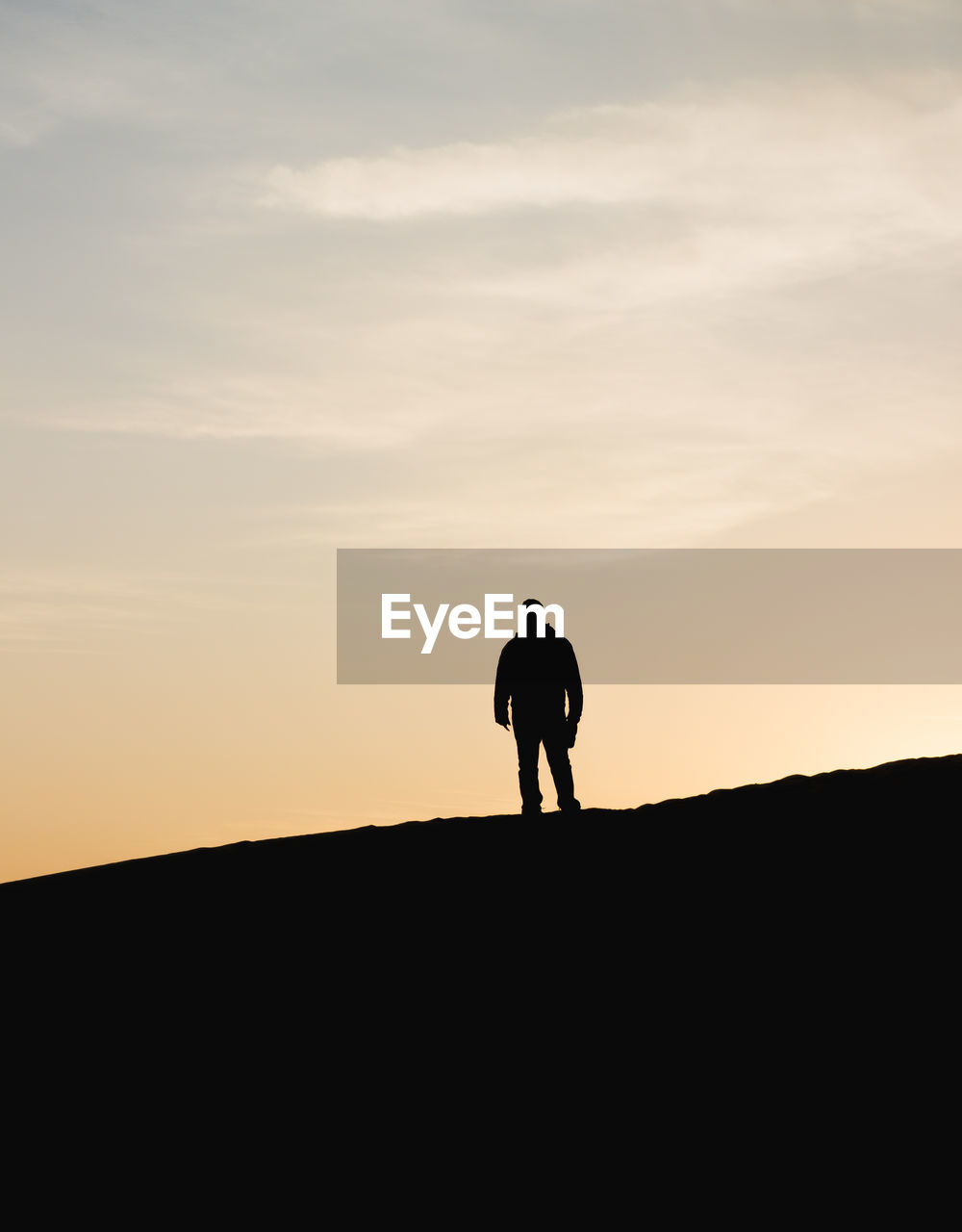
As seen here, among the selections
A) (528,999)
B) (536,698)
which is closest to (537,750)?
(536,698)

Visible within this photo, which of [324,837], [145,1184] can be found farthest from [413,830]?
[145,1184]

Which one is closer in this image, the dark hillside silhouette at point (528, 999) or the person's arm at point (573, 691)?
the dark hillside silhouette at point (528, 999)

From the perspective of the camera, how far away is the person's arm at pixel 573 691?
44.9ft

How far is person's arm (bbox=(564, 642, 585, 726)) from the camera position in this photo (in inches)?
539

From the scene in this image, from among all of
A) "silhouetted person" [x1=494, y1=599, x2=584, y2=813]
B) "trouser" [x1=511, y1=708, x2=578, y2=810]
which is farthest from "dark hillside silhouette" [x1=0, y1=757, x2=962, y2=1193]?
"silhouetted person" [x1=494, y1=599, x2=584, y2=813]

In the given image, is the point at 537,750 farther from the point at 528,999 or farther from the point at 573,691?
the point at 528,999

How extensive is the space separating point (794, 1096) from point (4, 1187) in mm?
4407

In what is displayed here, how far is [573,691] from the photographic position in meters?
13.7

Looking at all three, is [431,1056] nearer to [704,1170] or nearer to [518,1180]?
[518,1180]

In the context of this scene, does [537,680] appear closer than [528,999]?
No

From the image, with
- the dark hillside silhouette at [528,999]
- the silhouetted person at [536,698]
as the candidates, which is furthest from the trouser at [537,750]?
the dark hillside silhouette at [528,999]

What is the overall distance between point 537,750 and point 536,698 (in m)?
0.53

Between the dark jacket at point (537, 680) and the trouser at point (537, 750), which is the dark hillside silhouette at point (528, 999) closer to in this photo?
the trouser at point (537, 750)

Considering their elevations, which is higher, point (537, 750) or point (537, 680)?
point (537, 680)
